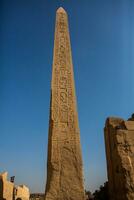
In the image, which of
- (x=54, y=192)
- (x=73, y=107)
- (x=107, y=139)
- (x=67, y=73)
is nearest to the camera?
(x=54, y=192)

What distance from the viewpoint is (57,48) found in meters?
6.37

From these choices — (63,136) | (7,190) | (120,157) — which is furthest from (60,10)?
(7,190)

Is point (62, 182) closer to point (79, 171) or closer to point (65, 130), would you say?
point (79, 171)

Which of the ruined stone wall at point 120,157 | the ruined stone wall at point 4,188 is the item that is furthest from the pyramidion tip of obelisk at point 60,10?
the ruined stone wall at point 4,188

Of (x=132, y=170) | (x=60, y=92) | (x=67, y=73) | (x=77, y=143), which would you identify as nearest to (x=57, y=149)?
(x=77, y=143)

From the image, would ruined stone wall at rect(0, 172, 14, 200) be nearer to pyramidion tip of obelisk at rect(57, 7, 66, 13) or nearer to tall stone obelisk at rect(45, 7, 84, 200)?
tall stone obelisk at rect(45, 7, 84, 200)

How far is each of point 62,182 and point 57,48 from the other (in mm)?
3265

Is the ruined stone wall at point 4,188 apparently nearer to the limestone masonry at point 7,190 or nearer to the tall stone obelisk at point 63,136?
the limestone masonry at point 7,190

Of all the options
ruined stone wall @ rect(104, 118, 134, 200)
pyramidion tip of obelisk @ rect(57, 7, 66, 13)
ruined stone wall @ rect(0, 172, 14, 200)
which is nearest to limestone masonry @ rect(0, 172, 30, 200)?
ruined stone wall @ rect(0, 172, 14, 200)

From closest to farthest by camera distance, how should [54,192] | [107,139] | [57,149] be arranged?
[54,192], [57,149], [107,139]

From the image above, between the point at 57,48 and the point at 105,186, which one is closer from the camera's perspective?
the point at 57,48

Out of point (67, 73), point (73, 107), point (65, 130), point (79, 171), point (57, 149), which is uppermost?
point (67, 73)

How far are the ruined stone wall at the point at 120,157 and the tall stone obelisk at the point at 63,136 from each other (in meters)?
1.66

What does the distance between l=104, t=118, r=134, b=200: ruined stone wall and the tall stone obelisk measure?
5.44 ft
